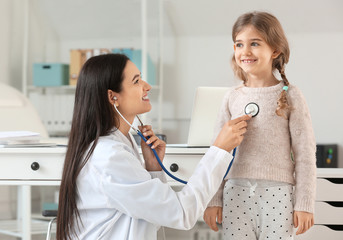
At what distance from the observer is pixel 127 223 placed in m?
1.17

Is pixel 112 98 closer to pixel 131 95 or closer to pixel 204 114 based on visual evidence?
pixel 131 95

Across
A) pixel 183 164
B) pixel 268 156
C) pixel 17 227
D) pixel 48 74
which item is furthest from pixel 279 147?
pixel 48 74

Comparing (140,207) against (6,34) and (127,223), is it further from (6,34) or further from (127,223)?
(6,34)

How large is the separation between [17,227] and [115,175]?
1.13 m

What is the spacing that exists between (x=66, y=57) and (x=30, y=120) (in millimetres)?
2098

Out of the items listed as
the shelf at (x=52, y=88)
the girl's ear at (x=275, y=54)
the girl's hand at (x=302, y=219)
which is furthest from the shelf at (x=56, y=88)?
the girl's hand at (x=302, y=219)

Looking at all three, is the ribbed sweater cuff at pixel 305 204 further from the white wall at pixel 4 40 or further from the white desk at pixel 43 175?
the white wall at pixel 4 40

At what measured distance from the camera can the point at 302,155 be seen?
3.97 ft

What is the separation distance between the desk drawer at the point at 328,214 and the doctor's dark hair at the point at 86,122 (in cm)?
92

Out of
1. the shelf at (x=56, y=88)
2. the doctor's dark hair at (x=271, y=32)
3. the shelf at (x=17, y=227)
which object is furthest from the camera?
the shelf at (x=56, y=88)

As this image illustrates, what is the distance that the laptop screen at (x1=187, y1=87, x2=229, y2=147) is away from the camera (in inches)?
67.5

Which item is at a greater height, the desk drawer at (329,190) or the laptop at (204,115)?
the laptop at (204,115)

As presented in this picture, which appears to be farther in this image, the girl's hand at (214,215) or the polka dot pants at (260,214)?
the girl's hand at (214,215)

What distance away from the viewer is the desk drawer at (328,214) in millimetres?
1690
